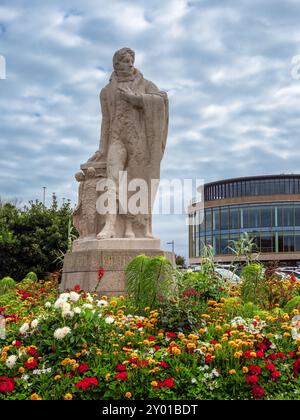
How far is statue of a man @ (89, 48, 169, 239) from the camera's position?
959 cm

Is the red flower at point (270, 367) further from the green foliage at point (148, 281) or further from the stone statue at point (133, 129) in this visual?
the stone statue at point (133, 129)

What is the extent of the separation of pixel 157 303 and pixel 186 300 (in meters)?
0.39

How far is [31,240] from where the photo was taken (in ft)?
73.5

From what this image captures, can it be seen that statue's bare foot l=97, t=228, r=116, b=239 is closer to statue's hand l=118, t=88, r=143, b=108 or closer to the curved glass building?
statue's hand l=118, t=88, r=143, b=108

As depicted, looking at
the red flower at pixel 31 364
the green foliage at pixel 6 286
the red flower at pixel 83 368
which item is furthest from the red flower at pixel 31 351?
the green foliage at pixel 6 286

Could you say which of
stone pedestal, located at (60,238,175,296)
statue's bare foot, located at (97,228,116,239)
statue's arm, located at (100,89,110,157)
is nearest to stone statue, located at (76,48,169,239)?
statue's arm, located at (100,89,110,157)

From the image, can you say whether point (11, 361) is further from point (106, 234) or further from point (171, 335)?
point (106, 234)

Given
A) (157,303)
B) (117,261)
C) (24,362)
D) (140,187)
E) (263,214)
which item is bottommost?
(24,362)

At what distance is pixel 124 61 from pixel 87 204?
2664mm

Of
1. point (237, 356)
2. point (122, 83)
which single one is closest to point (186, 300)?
point (237, 356)

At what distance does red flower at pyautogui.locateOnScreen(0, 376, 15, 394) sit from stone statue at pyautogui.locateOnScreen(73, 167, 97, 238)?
523 cm

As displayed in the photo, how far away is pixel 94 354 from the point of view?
480cm
